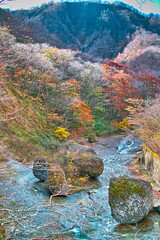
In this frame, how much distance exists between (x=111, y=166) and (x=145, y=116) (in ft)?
10.4

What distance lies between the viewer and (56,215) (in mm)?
4426

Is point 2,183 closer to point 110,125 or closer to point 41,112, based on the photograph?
point 41,112

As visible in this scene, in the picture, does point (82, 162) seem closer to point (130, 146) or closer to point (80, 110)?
point (130, 146)

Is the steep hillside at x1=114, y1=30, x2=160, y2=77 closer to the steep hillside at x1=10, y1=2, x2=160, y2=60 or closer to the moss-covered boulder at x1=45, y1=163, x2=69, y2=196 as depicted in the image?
the steep hillside at x1=10, y1=2, x2=160, y2=60

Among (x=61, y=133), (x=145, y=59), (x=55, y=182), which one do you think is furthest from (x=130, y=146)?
(x=145, y=59)

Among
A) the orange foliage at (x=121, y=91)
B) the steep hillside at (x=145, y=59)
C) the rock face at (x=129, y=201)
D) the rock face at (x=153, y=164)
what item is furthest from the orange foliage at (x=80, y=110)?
the steep hillside at (x=145, y=59)

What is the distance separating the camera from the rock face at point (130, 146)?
40.5 feet

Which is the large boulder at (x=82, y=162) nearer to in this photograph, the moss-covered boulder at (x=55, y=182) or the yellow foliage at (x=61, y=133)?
the moss-covered boulder at (x=55, y=182)

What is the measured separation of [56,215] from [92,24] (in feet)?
166

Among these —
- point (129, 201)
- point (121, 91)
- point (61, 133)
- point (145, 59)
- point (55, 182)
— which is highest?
point (145, 59)

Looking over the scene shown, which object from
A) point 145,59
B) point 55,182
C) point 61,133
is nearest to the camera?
point 55,182

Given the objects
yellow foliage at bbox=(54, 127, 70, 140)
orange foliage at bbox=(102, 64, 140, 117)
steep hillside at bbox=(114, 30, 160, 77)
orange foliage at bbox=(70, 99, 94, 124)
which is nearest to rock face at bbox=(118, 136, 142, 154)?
orange foliage at bbox=(70, 99, 94, 124)

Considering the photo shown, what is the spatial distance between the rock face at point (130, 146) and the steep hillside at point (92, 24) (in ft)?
104

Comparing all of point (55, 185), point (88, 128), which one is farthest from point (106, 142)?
point (55, 185)
